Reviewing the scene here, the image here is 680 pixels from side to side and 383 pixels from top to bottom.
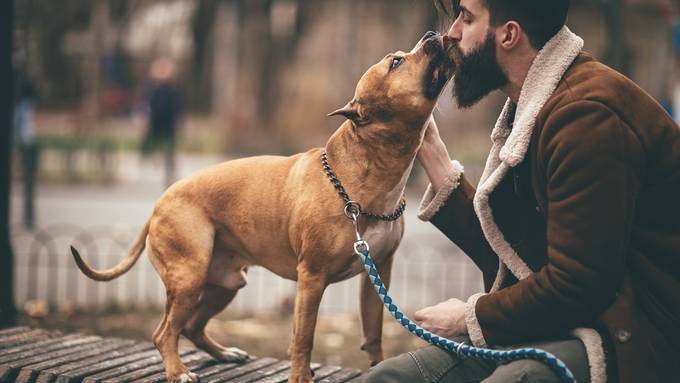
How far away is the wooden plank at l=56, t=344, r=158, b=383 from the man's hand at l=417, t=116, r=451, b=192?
6.47 feet

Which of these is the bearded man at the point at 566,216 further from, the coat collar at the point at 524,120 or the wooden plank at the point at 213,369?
the wooden plank at the point at 213,369

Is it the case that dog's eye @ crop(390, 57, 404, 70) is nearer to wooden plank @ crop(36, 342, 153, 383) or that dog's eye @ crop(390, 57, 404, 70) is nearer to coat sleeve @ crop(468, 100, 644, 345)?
coat sleeve @ crop(468, 100, 644, 345)

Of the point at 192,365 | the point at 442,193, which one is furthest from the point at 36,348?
the point at 442,193

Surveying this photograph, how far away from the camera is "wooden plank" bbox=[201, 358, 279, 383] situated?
160 inches

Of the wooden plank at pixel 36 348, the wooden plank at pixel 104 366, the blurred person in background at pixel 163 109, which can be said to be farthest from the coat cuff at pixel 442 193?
the blurred person in background at pixel 163 109

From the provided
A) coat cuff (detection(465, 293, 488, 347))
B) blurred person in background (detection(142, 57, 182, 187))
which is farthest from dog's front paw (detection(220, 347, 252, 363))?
blurred person in background (detection(142, 57, 182, 187))

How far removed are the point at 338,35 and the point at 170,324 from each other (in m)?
18.2

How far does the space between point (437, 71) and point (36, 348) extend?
9.10ft

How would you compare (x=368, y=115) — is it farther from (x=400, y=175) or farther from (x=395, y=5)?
(x=395, y=5)

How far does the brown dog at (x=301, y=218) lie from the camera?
12.0 feet

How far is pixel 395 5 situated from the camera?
21656 millimetres

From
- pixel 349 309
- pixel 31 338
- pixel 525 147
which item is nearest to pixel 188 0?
pixel 349 309

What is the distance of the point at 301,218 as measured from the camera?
3.71 metres

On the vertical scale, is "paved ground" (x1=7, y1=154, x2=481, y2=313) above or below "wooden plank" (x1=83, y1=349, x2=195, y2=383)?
below
